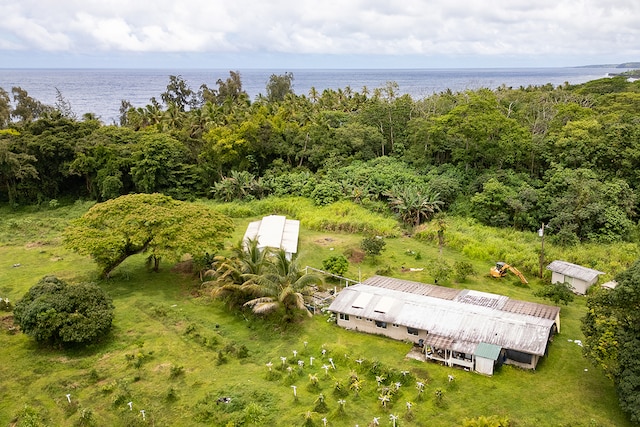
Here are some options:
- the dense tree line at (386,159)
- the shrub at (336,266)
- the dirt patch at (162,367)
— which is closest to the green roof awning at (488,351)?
the shrub at (336,266)

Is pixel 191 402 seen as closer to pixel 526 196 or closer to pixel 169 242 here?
pixel 169 242

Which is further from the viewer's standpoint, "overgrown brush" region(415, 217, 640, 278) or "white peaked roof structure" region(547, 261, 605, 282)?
"overgrown brush" region(415, 217, 640, 278)

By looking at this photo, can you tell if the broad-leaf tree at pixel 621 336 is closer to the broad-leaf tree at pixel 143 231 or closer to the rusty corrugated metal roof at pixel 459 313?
the rusty corrugated metal roof at pixel 459 313

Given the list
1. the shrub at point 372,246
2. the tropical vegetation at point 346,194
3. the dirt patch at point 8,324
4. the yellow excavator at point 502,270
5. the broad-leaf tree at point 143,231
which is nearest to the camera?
the dirt patch at point 8,324

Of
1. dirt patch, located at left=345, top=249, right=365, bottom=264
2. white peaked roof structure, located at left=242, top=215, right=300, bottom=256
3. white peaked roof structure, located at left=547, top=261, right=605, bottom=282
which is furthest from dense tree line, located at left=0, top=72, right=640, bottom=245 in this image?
white peaked roof structure, located at left=242, top=215, right=300, bottom=256

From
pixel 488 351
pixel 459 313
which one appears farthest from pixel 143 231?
pixel 488 351

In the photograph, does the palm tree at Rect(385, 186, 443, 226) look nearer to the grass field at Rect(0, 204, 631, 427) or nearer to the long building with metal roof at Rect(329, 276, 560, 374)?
the grass field at Rect(0, 204, 631, 427)

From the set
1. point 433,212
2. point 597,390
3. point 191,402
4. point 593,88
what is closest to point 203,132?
point 433,212
